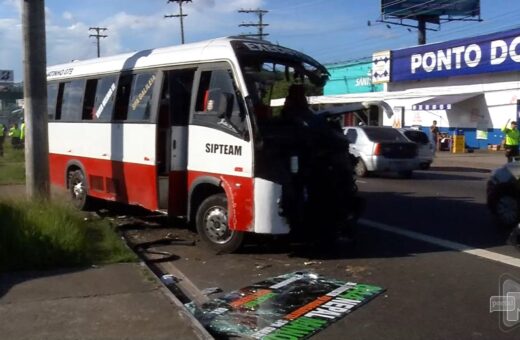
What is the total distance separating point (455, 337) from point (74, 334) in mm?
3153

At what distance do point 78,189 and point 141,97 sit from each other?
3.10m

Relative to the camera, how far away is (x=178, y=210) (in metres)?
9.74

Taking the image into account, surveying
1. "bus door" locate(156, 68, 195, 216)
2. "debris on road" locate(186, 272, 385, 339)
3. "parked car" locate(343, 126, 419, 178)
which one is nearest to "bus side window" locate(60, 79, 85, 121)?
"bus door" locate(156, 68, 195, 216)

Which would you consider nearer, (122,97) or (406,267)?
(406,267)

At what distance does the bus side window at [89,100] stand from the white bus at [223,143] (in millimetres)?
526

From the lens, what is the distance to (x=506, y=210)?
11.1 meters

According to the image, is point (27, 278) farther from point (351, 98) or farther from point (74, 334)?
point (351, 98)

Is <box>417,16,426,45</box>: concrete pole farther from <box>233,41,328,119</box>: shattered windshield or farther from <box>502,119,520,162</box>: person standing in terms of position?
<box>233,41,328,119</box>: shattered windshield

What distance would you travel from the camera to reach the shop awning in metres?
35.7

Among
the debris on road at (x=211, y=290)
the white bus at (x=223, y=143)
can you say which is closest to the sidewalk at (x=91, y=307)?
the debris on road at (x=211, y=290)

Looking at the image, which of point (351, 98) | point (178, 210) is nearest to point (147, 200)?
point (178, 210)

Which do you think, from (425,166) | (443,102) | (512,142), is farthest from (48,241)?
(443,102)

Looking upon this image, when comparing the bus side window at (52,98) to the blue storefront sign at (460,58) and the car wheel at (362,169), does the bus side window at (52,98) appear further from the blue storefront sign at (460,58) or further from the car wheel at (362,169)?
the blue storefront sign at (460,58)

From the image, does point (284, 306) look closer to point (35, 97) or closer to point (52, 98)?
point (35, 97)
